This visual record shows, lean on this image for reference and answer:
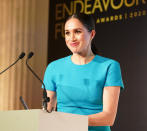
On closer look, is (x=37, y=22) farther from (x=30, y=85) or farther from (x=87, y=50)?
(x=87, y=50)

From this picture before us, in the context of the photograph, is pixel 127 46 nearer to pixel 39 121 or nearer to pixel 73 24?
pixel 73 24

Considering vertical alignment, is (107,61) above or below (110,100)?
above

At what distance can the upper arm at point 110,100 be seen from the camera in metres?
1.84

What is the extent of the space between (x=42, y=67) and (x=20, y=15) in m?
0.80

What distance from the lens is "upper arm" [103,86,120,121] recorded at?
1.84 metres

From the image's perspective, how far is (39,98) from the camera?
4.66 m

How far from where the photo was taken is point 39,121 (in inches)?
50.2

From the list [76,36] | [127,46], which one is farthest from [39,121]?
[127,46]

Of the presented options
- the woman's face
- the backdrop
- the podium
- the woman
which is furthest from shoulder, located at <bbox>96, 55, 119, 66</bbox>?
the backdrop

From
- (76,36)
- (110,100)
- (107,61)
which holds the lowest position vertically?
(110,100)

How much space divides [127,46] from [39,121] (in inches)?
106

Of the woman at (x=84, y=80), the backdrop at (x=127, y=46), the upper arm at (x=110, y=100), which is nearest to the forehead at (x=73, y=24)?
the woman at (x=84, y=80)

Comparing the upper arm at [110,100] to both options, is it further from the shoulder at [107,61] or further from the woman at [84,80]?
the shoulder at [107,61]

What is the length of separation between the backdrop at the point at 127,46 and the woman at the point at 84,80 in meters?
1.73
